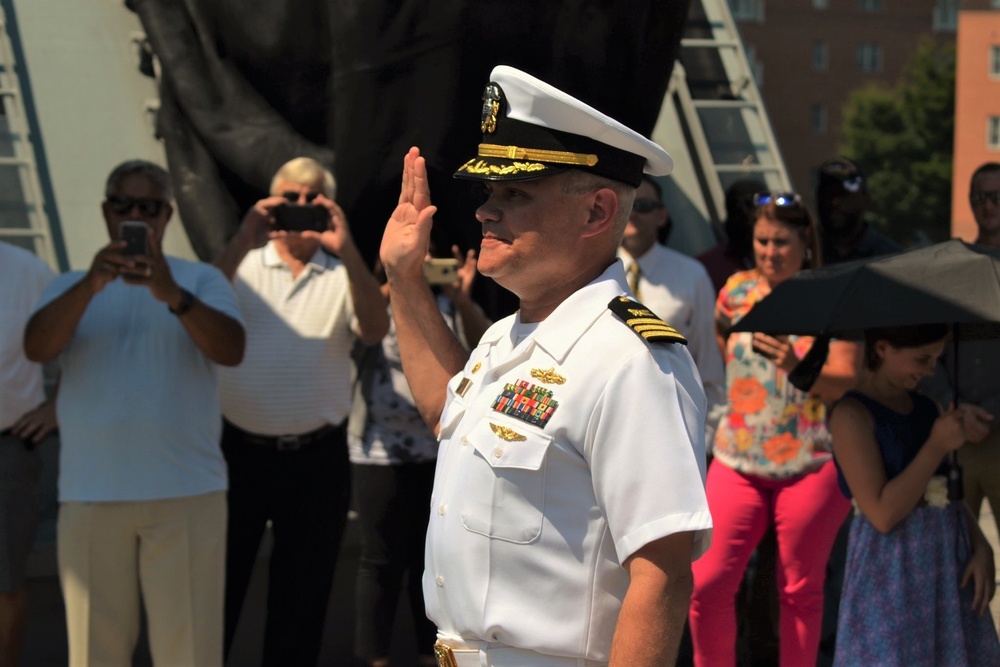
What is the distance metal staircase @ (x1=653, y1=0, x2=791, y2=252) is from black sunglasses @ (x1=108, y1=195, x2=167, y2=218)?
11.4ft

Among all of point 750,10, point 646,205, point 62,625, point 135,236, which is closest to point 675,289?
point 646,205

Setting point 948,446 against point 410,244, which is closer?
point 410,244

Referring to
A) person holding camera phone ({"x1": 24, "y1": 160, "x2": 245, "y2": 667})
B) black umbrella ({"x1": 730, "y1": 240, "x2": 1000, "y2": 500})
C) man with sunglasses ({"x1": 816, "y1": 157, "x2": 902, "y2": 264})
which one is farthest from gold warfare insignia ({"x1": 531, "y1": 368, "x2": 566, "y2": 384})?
man with sunglasses ({"x1": 816, "y1": 157, "x2": 902, "y2": 264})

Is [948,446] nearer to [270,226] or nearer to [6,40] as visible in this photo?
[270,226]

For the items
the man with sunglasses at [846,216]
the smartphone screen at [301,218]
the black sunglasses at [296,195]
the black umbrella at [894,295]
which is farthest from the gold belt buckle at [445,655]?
the man with sunglasses at [846,216]

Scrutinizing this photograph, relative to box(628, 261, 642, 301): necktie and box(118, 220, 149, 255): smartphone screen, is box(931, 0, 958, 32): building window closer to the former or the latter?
box(628, 261, 642, 301): necktie

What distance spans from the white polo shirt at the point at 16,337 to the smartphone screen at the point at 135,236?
0.74 m

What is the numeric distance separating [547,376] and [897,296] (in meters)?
1.89

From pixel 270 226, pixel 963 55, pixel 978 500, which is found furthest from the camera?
pixel 963 55

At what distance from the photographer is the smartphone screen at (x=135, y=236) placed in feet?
14.0

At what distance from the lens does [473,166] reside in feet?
8.22

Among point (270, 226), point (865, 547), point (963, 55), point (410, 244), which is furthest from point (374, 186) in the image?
point (963, 55)

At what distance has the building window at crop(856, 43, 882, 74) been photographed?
64625 millimetres

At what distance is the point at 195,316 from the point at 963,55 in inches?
2056
